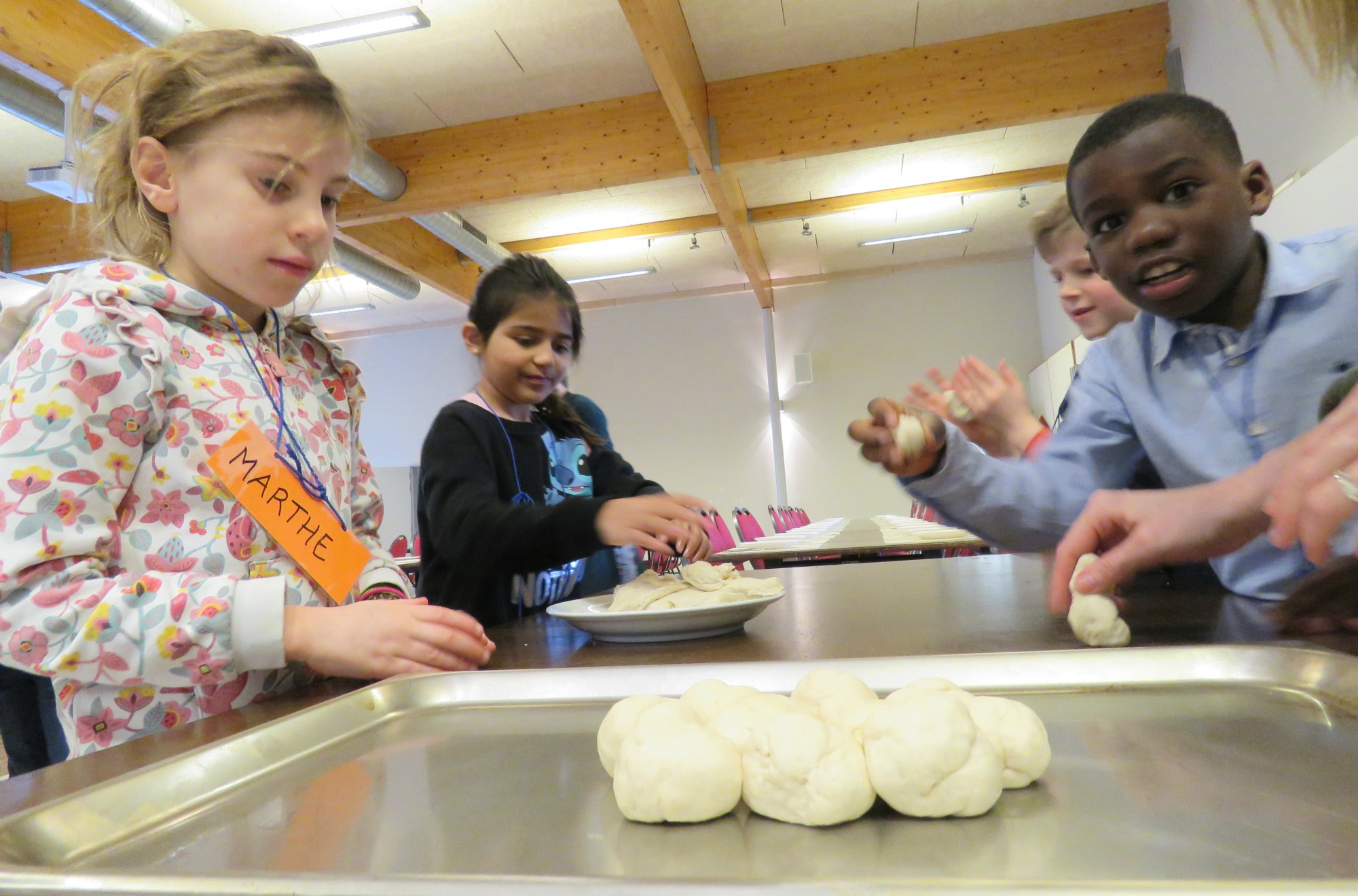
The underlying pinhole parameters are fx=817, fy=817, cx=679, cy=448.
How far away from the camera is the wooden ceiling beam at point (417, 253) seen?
233 inches

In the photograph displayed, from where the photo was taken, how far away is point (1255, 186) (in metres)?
1.06

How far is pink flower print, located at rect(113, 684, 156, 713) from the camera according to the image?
0.75 metres

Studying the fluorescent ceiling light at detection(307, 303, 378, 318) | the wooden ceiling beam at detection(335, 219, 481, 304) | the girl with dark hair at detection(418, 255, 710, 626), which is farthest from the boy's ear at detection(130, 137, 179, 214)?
the fluorescent ceiling light at detection(307, 303, 378, 318)

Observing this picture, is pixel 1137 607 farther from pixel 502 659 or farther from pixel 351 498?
pixel 351 498

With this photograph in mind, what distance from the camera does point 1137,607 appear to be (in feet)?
3.00

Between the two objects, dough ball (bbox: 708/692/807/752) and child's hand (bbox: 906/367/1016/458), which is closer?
dough ball (bbox: 708/692/807/752)

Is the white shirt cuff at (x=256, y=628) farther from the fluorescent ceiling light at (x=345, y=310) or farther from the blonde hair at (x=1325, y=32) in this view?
the fluorescent ceiling light at (x=345, y=310)

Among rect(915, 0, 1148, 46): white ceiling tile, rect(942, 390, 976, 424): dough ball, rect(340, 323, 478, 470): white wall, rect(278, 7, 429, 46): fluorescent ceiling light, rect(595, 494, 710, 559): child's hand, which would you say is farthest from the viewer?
rect(340, 323, 478, 470): white wall

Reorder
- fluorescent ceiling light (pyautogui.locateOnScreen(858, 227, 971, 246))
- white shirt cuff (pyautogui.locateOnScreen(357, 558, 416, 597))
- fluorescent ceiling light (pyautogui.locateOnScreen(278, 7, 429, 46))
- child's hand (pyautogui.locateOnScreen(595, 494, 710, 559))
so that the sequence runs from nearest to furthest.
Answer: white shirt cuff (pyautogui.locateOnScreen(357, 558, 416, 597)) < child's hand (pyautogui.locateOnScreen(595, 494, 710, 559)) < fluorescent ceiling light (pyautogui.locateOnScreen(278, 7, 429, 46)) < fluorescent ceiling light (pyautogui.locateOnScreen(858, 227, 971, 246))

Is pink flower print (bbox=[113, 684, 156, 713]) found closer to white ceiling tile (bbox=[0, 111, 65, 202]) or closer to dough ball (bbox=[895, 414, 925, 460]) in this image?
dough ball (bbox=[895, 414, 925, 460])

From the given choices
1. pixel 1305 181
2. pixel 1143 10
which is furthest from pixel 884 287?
pixel 1305 181

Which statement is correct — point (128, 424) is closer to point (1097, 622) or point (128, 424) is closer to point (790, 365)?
point (1097, 622)

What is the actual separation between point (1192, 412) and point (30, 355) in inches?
51.9

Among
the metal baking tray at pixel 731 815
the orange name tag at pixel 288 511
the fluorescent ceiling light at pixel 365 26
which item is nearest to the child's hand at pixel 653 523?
the orange name tag at pixel 288 511
